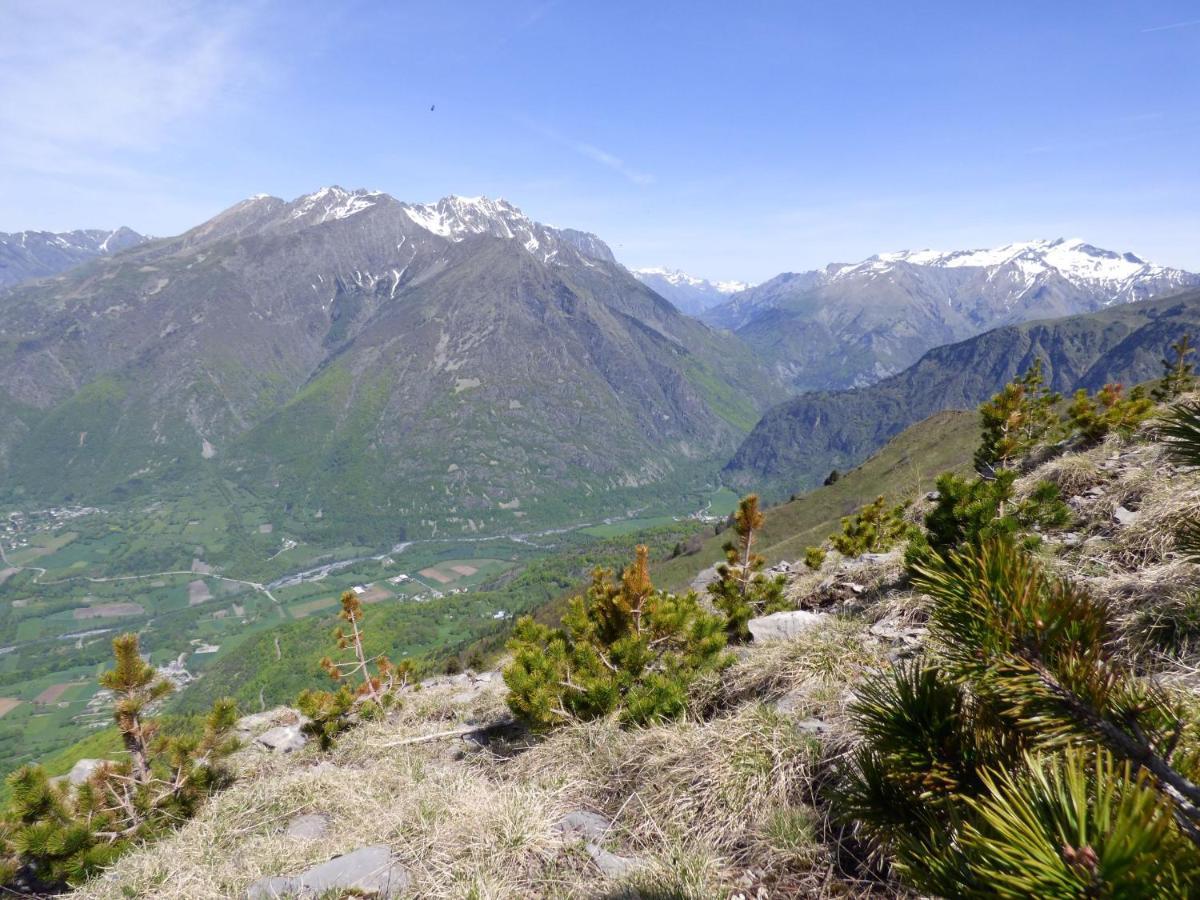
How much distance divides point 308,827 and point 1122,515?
12.4 metres

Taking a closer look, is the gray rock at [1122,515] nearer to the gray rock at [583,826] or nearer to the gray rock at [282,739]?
the gray rock at [583,826]

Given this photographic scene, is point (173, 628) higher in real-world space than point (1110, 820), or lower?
lower

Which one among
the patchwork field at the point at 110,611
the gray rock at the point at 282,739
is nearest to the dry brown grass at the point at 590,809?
the gray rock at the point at 282,739

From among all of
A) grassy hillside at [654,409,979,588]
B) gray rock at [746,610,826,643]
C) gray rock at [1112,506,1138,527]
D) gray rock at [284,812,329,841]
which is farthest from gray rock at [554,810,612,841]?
grassy hillside at [654,409,979,588]

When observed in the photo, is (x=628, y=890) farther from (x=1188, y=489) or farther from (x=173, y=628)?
(x=173, y=628)

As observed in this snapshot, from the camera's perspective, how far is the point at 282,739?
13.9m

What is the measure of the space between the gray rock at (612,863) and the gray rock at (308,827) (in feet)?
11.6

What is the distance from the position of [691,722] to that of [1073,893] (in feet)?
18.1

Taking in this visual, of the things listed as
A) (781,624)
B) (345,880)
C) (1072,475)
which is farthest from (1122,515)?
(345,880)

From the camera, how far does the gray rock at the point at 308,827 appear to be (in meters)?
6.41

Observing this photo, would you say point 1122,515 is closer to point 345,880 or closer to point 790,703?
point 790,703

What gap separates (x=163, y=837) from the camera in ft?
25.4

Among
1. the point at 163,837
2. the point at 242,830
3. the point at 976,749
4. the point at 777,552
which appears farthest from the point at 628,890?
the point at 777,552

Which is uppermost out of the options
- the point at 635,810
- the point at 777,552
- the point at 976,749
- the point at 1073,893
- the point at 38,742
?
the point at 1073,893
